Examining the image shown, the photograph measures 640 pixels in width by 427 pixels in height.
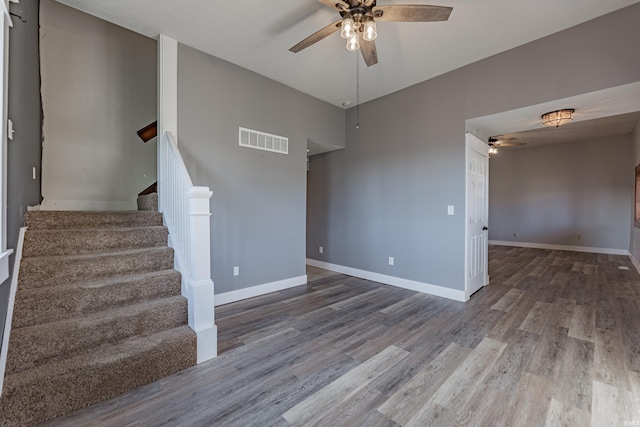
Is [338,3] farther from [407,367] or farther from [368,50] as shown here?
[407,367]

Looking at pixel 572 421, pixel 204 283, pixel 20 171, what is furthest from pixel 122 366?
pixel 572 421

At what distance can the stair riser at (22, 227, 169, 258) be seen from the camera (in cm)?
218

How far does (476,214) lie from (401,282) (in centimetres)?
143

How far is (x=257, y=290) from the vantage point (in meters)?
3.80

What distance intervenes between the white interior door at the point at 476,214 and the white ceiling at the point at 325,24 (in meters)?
1.14

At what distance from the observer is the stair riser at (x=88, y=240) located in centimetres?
218

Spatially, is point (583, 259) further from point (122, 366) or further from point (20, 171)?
point (20, 171)

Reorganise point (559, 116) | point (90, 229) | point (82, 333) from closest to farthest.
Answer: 1. point (82, 333)
2. point (90, 229)
3. point (559, 116)

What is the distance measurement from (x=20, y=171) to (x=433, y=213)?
14.1 ft

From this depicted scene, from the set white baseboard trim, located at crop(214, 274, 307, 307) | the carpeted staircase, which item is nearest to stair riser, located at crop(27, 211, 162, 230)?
the carpeted staircase

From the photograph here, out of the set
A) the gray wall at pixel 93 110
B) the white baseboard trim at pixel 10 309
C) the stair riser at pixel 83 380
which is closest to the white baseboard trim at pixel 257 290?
the stair riser at pixel 83 380

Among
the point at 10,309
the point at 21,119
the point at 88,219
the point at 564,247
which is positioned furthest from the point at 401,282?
the point at 564,247

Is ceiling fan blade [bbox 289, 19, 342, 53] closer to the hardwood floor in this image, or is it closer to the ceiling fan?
the ceiling fan

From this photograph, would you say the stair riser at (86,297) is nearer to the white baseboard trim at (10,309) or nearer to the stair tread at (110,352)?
the white baseboard trim at (10,309)
